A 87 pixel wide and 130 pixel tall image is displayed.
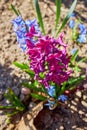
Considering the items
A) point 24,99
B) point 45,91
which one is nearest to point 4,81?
point 24,99

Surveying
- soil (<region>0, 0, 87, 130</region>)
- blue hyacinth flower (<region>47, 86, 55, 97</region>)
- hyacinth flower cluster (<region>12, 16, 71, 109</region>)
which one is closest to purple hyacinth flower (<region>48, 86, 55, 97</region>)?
blue hyacinth flower (<region>47, 86, 55, 97</region>)

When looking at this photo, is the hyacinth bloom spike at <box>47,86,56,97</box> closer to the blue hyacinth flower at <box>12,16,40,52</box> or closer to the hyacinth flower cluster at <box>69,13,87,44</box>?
the blue hyacinth flower at <box>12,16,40,52</box>

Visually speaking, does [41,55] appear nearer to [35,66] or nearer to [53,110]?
[35,66]

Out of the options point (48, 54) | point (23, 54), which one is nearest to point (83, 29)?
point (23, 54)

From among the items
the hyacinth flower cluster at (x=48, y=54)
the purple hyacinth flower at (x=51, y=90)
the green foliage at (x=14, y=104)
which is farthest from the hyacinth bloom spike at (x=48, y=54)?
the green foliage at (x=14, y=104)

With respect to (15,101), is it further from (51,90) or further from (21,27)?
(21,27)

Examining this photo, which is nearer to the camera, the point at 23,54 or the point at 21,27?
the point at 21,27

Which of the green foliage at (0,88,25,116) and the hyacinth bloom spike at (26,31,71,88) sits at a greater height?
the hyacinth bloom spike at (26,31,71,88)
